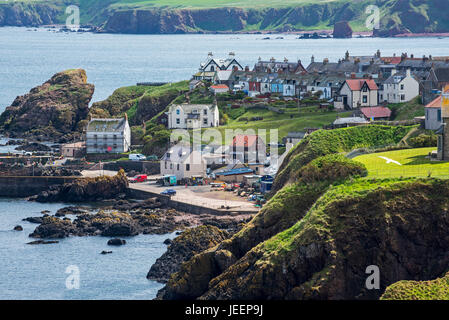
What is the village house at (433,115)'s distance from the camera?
6712 cm

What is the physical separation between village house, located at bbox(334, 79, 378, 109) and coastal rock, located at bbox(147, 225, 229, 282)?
5178 centimetres

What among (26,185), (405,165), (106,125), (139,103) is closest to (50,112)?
(139,103)

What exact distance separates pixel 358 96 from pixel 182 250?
55038 millimetres

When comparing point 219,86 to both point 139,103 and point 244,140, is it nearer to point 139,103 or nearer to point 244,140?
point 139,103

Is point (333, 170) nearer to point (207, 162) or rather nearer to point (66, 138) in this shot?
point (207, 162)

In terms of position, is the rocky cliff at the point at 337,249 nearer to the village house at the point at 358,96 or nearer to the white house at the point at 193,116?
the village house at the point at 358,96

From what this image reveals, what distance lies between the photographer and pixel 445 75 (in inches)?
4387

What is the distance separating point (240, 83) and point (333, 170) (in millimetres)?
77501

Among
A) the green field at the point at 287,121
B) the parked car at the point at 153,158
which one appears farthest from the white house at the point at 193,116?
the parked car at the point at 153,158

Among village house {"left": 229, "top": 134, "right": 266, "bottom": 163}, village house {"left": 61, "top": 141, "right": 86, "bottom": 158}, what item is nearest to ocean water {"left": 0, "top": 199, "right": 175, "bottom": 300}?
village house {"left": 229, "top": 134, "right": 266, "bottom": 163}

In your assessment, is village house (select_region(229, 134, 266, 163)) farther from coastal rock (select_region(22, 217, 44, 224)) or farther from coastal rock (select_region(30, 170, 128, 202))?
coastal rock (select_region(22, 217, 44, 224))

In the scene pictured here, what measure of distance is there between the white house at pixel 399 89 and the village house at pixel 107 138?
99.3ft

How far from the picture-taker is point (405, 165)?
5406 centimetres
